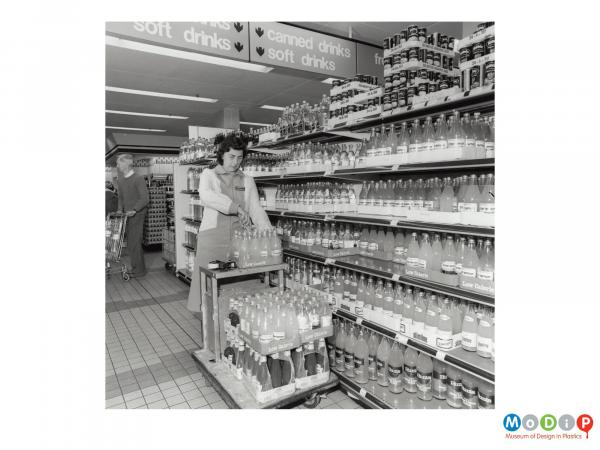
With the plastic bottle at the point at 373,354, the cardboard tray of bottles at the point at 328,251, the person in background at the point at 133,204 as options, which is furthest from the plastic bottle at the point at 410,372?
the person in background at the point at 133,204

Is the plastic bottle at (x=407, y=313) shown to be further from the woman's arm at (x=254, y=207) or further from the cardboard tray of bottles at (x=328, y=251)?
the woman's arm at (x=254, y=207)

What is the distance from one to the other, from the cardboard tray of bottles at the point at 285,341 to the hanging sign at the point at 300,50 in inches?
91.4

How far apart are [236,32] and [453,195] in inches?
87.0

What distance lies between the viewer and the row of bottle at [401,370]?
102 inches

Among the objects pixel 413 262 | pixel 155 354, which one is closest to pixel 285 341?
pixel 413 262

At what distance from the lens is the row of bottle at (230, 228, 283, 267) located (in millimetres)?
3078

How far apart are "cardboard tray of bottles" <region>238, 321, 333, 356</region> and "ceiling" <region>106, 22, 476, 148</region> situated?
7.92 ft

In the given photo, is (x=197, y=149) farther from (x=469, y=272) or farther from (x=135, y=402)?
(x=469, y=272)

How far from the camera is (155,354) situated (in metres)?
3.84

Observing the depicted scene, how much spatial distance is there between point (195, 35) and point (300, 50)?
973mm

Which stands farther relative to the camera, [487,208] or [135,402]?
[135,402]

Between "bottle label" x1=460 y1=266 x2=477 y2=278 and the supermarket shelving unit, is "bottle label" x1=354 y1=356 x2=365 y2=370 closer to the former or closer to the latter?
the supermarket shelving unit

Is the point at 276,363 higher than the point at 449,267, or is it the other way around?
the point at 449,267

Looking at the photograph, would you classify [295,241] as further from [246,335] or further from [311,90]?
[311,90]
